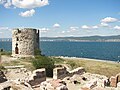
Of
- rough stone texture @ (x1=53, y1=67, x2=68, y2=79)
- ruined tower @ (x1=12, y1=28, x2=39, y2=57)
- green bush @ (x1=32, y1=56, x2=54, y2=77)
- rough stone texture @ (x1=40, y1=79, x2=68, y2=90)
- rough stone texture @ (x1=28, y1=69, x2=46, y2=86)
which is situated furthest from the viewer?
ruined tower @ (x1=12, y1=28, x2=39, y2=57)

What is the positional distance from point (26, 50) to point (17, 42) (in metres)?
2.12

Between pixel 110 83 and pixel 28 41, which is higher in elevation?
pixel 28 41

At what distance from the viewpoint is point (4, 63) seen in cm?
3666

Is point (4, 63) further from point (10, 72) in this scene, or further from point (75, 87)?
point (75, 87)

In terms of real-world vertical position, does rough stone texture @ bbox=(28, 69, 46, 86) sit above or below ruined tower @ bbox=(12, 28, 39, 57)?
below

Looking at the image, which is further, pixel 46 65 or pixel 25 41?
pixel 25 41

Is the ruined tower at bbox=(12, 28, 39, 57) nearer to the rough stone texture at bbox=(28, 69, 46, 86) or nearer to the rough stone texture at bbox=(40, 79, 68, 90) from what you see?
the rough stone texture at bbox=(28, 69, 46, 86)

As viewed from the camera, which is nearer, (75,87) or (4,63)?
(75,87)

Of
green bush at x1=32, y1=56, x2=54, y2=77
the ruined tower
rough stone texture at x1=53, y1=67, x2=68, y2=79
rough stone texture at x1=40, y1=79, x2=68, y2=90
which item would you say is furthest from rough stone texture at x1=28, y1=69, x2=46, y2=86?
the ruined tower

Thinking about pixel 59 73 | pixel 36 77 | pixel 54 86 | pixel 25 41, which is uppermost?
pixel 25 41

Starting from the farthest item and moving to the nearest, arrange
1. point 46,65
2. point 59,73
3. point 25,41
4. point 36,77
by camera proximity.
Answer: point 25,41 < point 46,65 < point 59,73 < point 36,77

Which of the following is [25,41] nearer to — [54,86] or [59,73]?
[59,73]

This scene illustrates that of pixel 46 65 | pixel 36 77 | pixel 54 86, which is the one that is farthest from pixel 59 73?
pixel 54 86

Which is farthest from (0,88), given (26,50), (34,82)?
(26,50)
